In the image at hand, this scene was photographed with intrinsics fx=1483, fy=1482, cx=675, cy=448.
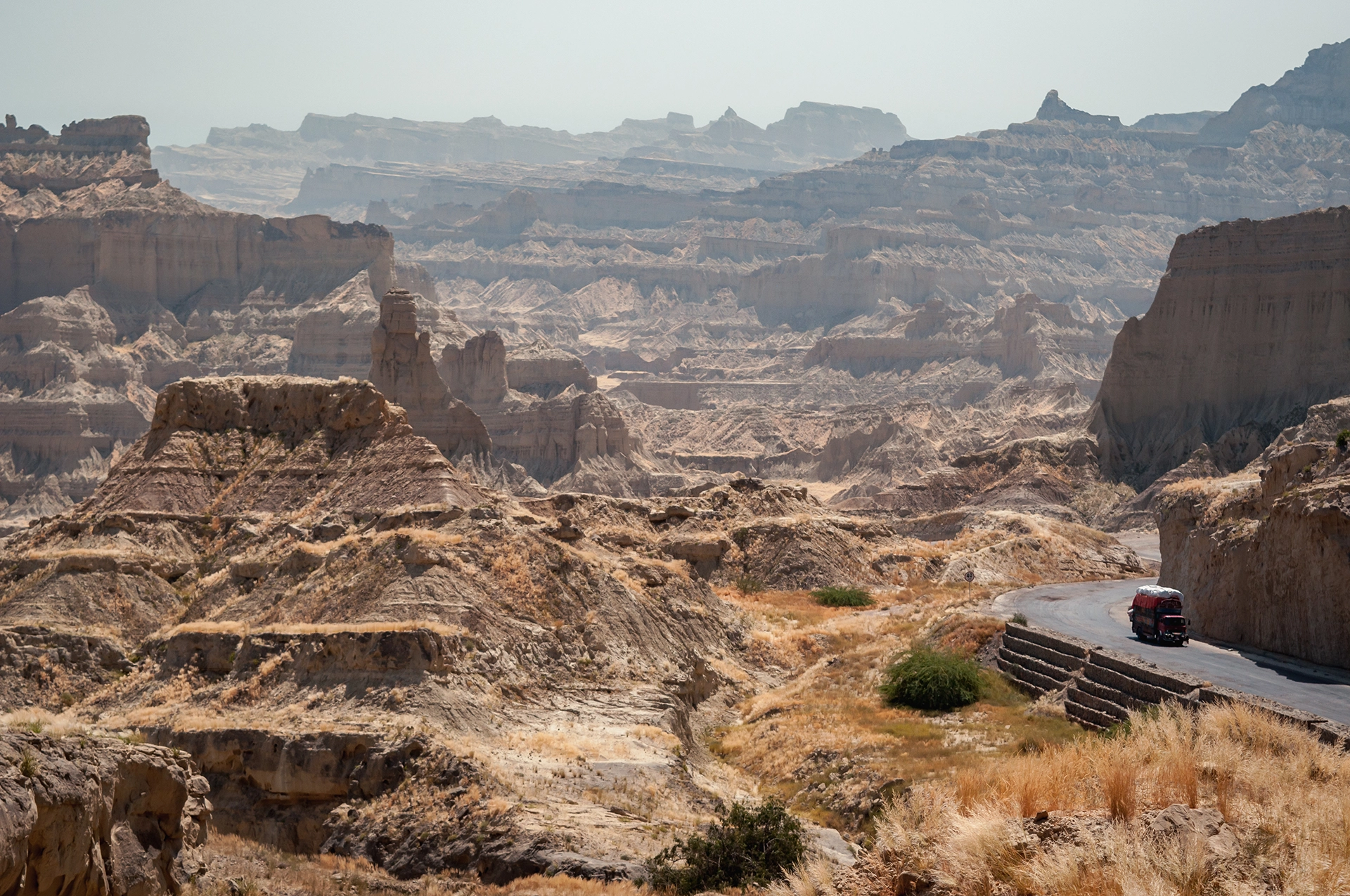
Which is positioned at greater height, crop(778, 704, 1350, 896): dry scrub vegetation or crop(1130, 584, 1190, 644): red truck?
crop(778, 704, 1350, 896): dry scrub vegetation

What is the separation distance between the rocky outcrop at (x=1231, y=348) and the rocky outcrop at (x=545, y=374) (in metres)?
60.3

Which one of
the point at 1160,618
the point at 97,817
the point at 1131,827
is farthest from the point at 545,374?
the point at 1131,827

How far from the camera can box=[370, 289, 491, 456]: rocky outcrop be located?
3967 inches

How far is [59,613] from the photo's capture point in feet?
125

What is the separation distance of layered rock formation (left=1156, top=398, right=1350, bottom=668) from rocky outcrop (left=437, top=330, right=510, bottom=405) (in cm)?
10709

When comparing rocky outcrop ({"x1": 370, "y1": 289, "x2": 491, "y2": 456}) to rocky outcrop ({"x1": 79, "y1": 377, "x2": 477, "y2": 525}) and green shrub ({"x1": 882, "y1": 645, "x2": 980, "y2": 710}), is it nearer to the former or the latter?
rocky outcrop ({"x1": 79, "y1": 377, "x2": 477, "y2": 525})

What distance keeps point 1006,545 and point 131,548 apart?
44.3 meters

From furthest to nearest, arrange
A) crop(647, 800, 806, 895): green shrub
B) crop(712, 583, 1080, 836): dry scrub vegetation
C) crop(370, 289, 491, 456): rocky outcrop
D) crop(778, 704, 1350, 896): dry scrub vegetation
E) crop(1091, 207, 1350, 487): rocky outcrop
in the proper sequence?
crop(1091, 207, 1350, 487): rocky outcrop
crop(370, 289, 491, 456): rocky outcrop
crop(712, 583, 1080, 836): dry scrub vegetation
crop(647, 800, 806, 895): green shrub
crop(778, 704, 1350, 896): dry scrub vegetation

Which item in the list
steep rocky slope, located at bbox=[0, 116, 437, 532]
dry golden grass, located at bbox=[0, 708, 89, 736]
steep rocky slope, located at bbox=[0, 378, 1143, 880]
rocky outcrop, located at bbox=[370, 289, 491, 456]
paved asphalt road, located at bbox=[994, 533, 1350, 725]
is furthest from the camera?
steep rocky slope, located at bbox=[0, 116, 437, 532]

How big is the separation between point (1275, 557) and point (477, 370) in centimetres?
11870

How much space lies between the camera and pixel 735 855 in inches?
897

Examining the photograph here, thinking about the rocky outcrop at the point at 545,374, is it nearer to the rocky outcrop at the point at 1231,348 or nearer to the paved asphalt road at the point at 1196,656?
the rocky outcrop at the point at 1231,348

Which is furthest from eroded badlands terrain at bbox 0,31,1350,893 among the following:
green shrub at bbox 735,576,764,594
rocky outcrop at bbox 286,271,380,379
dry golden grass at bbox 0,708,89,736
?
rocky outcrop at bbox 286,271,380,379

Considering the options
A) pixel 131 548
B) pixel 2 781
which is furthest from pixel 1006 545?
pixel 2 781
